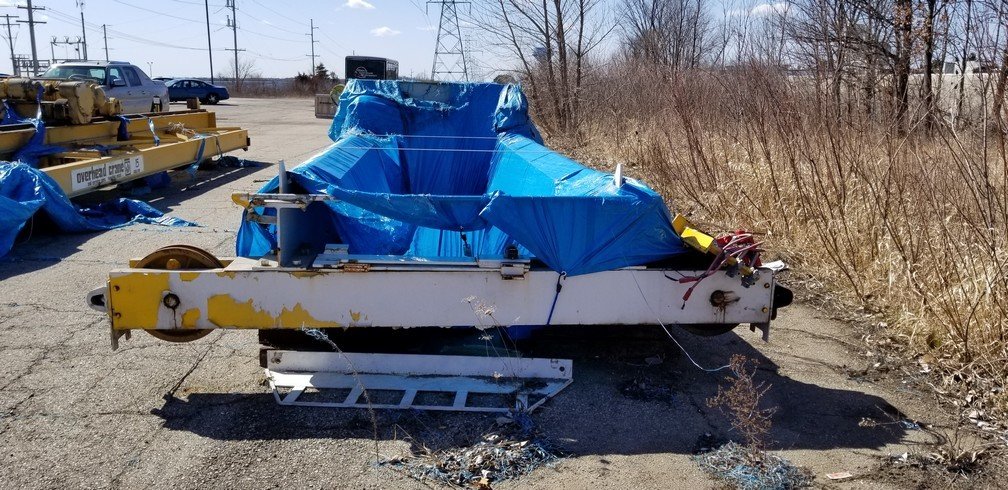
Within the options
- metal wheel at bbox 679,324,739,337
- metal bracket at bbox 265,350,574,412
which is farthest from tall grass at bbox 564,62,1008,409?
metal bracket at bbox 265,350,574,412

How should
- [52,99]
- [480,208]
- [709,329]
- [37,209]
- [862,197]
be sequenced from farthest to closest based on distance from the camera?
[52,99] → [37,209] → [862,197] → [709,329] → [480,208]

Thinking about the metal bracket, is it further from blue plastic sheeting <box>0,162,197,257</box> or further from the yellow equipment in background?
the yellow equipment in background

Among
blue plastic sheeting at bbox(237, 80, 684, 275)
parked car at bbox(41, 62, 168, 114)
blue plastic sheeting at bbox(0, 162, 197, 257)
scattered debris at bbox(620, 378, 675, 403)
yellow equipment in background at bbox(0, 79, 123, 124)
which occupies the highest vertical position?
parked car at bbox(41, 62, 168, 114)

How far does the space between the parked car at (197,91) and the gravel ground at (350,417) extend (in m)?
39.0

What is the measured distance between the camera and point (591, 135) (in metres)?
15.0

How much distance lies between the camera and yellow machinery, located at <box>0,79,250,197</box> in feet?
28.3

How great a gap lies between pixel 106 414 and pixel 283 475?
1105 millimetres

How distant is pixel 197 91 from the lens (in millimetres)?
41438

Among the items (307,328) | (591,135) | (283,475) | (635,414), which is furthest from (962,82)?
(591,135)

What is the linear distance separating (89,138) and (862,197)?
9.24m

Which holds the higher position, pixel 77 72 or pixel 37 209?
pixel 77 72

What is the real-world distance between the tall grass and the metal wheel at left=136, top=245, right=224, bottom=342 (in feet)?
12.4

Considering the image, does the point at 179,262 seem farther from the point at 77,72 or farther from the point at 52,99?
the point at 77,72

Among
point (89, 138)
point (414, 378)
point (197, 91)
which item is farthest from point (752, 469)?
point (197, 91)
